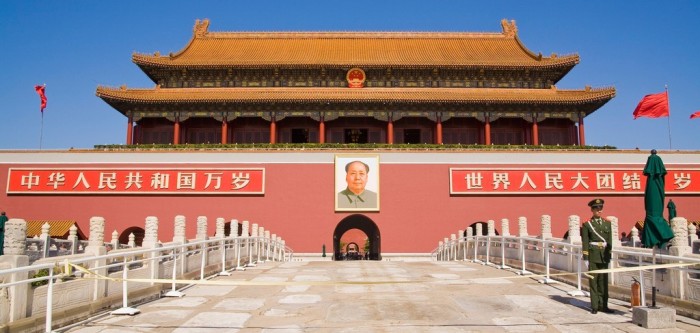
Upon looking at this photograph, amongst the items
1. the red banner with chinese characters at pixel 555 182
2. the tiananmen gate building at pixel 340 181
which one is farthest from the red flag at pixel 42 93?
the red banner with chinese characters at pixel 555 182

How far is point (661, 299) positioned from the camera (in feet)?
25.8

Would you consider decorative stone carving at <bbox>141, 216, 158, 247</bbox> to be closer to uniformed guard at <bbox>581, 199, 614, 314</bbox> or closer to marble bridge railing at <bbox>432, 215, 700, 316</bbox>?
marble bridge railing at <bbox>432, 215, 700, 316</bbox>

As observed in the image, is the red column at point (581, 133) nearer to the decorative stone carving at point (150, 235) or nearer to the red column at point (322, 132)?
the red column at point (322, 132)

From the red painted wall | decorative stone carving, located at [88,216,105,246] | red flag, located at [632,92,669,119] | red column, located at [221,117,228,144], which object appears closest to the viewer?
decorative stone carving, located at [88,216,105,246]

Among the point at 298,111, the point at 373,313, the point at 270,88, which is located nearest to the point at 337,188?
the point at 298,111

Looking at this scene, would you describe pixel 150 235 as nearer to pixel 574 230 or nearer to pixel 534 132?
pixel 574 230

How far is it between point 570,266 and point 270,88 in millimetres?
21037

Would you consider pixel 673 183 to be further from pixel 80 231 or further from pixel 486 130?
pixel 80 231

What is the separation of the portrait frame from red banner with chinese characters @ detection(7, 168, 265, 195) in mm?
3345

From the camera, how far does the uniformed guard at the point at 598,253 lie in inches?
289

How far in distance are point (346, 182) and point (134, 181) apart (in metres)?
9.50

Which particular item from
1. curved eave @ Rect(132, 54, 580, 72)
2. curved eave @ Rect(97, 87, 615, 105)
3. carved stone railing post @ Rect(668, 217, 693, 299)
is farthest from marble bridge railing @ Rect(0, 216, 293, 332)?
curved eave @ Rect(132, 54, 580, 72)

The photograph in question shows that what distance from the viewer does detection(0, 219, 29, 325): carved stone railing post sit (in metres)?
5.84

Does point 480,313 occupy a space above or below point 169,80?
below
